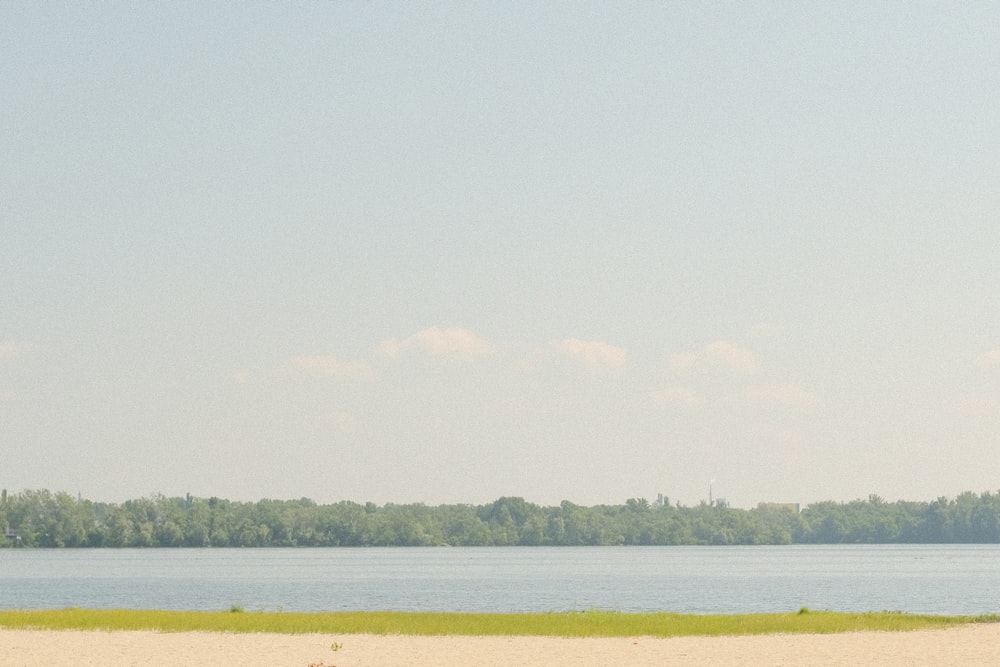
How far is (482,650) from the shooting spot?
109 ft

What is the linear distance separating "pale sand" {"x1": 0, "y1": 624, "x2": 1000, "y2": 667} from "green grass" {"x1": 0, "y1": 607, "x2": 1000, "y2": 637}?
1649 millimetres

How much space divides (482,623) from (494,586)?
4354cm

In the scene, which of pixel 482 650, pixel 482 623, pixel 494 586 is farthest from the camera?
pixel 494 586

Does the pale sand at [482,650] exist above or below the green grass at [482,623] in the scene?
below

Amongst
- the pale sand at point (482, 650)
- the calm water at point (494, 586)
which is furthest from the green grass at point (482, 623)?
the calm water at point (494, 586)

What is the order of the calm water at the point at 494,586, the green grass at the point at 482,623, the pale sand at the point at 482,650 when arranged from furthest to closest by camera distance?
the calm water at the point at 494,586, the green grass at the point at 482,623, the pale sand at the point at 482,650

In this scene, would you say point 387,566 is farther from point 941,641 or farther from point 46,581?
point 941,641

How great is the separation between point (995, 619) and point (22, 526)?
162 m

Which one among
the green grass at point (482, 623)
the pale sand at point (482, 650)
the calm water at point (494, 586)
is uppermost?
the calm water at point (494, 586)

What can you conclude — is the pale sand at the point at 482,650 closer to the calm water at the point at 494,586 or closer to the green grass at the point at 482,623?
the green grass at the point at 482,623

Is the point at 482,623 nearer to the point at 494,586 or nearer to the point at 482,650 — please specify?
the point at 482,650

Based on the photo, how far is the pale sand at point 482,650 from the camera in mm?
30281

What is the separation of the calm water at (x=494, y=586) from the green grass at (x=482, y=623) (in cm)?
1657

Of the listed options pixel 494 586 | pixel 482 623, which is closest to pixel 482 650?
pixel 482 623
